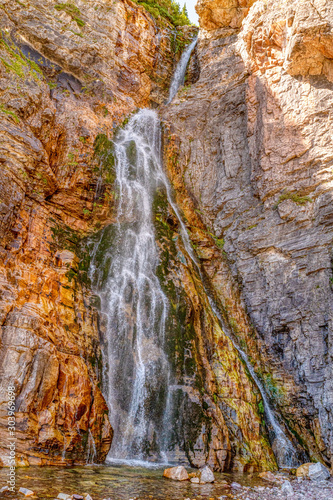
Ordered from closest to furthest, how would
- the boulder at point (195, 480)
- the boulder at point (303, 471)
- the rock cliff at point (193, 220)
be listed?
the boulder at point (195, 480) < the boulder at point (303, 471) < the rock cliff at point (193, 220)

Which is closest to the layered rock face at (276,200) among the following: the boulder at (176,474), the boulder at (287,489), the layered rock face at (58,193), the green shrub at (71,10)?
the boulder at (176,474)

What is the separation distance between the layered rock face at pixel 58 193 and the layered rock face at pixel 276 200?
396 centimetres

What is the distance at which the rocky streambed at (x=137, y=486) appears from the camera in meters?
5.55

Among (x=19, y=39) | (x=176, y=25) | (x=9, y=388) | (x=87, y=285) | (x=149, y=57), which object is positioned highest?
(x=176, y=25)

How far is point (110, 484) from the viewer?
20.7 feet

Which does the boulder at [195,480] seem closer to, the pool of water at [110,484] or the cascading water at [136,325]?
the pool of water at [110,484]

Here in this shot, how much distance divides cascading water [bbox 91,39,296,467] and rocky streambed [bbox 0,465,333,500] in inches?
46.2

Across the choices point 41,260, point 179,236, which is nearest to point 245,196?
point 179,236

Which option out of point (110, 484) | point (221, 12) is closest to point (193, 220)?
point (110, 484)

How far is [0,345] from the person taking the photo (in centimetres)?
775

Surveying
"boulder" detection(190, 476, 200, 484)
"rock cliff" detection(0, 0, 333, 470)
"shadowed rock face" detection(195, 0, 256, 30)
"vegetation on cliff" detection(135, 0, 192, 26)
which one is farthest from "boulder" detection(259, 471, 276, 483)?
"vegetation on cliff" detection(135, 0, 192, 26)

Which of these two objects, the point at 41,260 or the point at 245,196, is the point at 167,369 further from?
the point at 245,196

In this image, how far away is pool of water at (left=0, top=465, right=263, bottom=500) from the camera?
222 inches

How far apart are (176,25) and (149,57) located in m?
5.13
